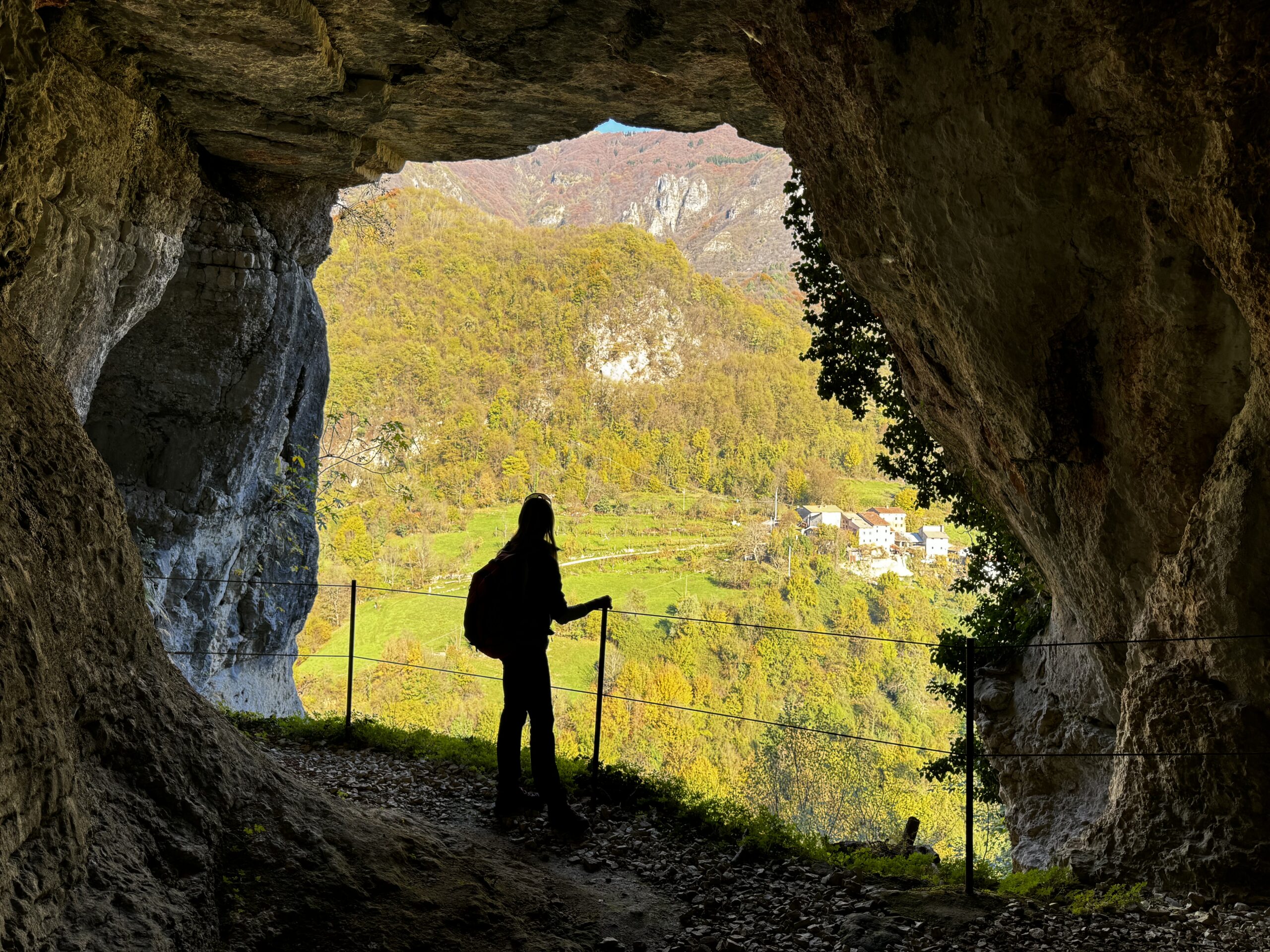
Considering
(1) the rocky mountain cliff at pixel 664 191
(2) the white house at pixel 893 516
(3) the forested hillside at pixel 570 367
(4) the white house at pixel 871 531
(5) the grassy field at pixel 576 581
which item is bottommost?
(5) the grassy field at pixel 576 581

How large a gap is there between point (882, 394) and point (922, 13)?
16.0 ft

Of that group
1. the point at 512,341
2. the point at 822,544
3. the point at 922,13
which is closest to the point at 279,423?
the point at 922,13

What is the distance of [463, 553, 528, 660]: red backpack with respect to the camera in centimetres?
485

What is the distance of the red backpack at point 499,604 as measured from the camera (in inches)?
191

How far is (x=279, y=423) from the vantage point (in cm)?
1266

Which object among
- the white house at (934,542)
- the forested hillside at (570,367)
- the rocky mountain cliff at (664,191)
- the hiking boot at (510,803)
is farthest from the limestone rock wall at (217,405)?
the rocky mountain cliff at (664,191)

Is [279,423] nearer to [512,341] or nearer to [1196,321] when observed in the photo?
[1196,321]

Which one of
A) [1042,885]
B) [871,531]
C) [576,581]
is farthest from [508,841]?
[871,531]

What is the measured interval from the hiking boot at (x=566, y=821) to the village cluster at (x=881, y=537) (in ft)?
229

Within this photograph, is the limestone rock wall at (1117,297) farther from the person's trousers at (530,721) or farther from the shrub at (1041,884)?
the person's trousers at (530,721)

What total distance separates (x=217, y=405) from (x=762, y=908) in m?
9.09

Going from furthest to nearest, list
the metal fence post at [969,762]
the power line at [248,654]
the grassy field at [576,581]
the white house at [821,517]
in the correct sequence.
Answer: the white house at [821,517]
the grassy field at [576,581]
the power line at [248,654]
the metal fence post at [969,762]

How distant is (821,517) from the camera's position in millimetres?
77438

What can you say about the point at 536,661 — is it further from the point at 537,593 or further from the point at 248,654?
the point at 248,654
